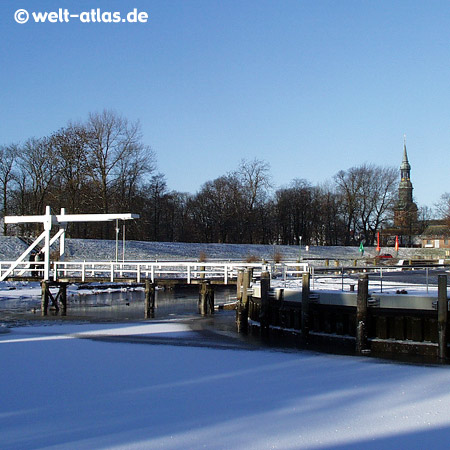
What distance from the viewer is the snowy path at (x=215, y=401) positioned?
8.89 metres

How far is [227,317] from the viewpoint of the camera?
26906mm

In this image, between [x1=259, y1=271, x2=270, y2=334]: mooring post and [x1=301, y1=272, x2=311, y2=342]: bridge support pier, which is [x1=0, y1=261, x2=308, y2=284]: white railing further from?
[x1=301, y1=272, x2=311, y2=342]: bridge support pier

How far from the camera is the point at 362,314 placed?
1753 centimetres

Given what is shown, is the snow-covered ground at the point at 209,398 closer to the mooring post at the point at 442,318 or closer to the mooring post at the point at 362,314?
the mooring post at the point at 362,314

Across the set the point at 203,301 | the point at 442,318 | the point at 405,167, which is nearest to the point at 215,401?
the point at 442,318

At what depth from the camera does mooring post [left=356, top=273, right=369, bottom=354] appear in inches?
683

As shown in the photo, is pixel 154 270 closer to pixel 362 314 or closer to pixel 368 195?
pixel 362 314

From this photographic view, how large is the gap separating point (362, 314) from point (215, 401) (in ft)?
26.5

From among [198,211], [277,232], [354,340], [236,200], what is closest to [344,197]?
[277,232]

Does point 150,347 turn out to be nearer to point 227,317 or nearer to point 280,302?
point 280,302

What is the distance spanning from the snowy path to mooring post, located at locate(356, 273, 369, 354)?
189 centimetres

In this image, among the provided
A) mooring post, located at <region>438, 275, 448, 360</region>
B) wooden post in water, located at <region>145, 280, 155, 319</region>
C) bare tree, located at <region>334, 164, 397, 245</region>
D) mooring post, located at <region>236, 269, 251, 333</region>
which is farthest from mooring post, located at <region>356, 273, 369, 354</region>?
bare tree, located at <region>334, 164, 397, 245</region>

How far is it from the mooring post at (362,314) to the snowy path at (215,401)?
6.19ft

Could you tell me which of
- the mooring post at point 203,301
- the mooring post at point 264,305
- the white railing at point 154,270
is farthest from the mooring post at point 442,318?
the mooring post at point 203,301
